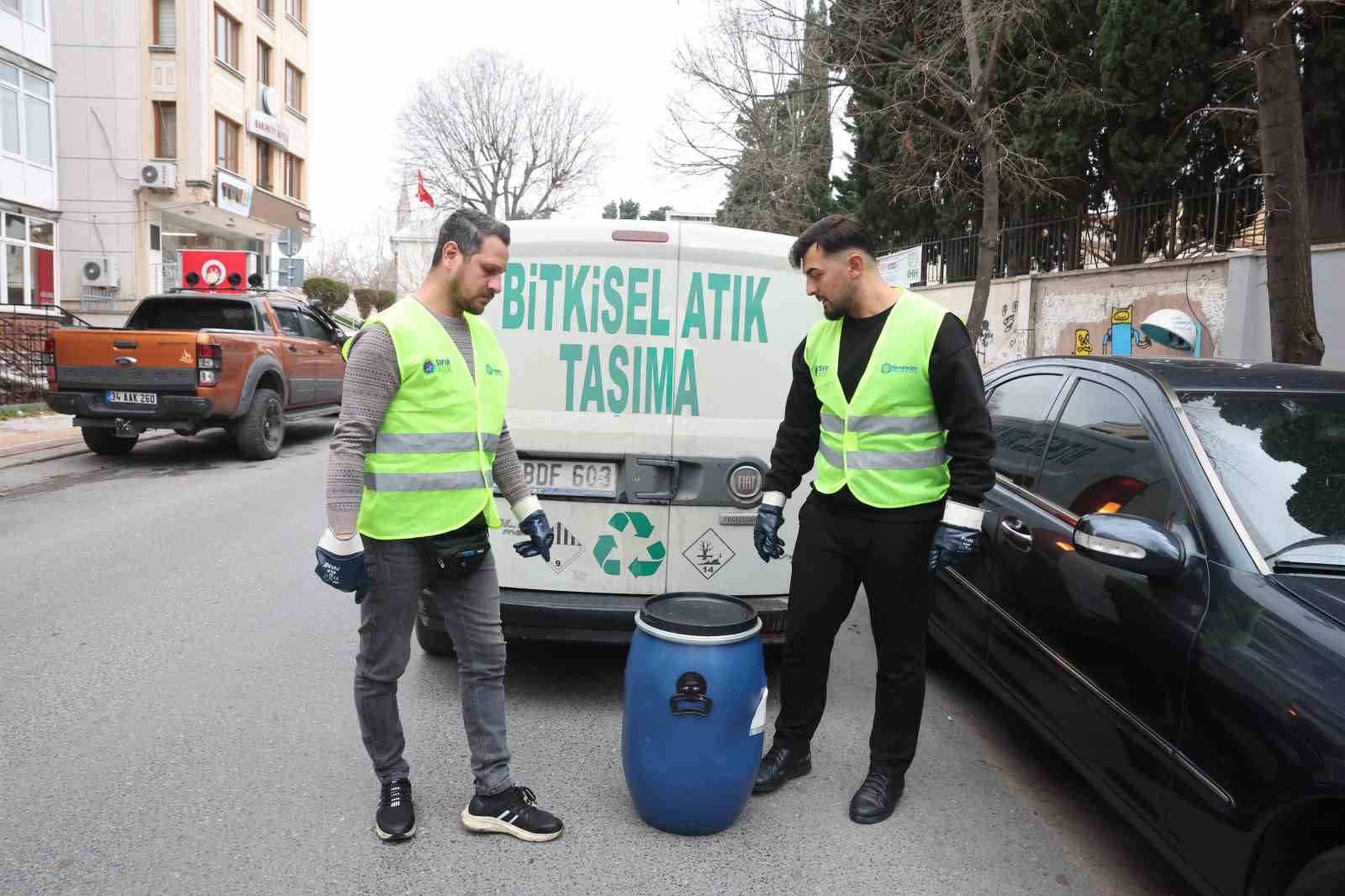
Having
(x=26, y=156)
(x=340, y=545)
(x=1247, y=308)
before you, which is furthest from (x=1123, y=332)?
(x=26, y=156)

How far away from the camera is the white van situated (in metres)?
3.78

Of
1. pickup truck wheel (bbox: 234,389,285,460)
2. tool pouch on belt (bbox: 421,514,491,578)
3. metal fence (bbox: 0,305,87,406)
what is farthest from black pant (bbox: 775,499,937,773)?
metal fence (bbox: 0,305,87,406)

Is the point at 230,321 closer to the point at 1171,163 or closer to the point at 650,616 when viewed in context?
the point at 650,616

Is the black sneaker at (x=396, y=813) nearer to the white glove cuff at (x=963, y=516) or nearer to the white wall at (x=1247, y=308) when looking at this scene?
the white glove cuff at (x=963, y=516)

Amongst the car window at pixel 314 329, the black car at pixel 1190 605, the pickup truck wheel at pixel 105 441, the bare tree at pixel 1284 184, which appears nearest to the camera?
the black car at pixel 1190 605

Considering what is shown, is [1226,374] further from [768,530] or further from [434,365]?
[434,365]

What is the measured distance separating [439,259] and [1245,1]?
6997 millimetres

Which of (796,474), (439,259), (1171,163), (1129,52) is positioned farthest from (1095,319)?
(439,259)

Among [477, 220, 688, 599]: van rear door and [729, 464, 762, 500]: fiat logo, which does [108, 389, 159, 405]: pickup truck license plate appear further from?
[729, 464, 762, 500]: fiat logo

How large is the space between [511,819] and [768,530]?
4.10ft

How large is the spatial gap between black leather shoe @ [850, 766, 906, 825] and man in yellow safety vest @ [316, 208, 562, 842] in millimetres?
983

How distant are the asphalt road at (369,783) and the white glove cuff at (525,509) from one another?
0.96 meters

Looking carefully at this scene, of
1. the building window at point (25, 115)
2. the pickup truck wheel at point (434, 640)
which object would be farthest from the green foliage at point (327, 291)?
the pickup truck wheel at point (434, 640)

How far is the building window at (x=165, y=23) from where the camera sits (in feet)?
90.3
